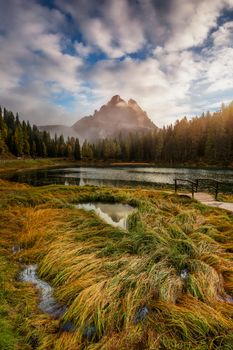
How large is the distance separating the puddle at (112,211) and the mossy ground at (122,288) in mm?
3376

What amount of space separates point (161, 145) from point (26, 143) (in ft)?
195

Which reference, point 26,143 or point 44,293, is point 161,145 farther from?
point 44,293

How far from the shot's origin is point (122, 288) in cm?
502

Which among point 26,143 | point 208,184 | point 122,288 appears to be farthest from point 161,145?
point 122,288

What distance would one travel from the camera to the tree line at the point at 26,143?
87.5 m

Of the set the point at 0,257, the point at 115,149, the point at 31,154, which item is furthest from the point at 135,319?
the point at 115,149

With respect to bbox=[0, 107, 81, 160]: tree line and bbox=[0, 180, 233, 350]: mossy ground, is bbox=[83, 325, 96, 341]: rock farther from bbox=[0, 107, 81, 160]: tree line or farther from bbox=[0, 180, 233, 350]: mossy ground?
bbox=[0, 107, 81, 160]: tree line

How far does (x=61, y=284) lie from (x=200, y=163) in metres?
80.7

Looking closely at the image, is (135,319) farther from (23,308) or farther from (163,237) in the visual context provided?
(163,237)

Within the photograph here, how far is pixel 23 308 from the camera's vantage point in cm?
461

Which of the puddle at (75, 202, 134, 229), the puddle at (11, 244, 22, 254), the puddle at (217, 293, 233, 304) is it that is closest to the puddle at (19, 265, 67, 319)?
the puddle at (11, 244, 22, 254)

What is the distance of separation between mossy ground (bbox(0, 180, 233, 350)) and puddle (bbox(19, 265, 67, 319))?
144mm

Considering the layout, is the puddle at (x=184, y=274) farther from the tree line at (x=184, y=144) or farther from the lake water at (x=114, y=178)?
the tree line at (x=184, y=144)

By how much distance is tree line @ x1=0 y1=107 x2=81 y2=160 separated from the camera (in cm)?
8750
